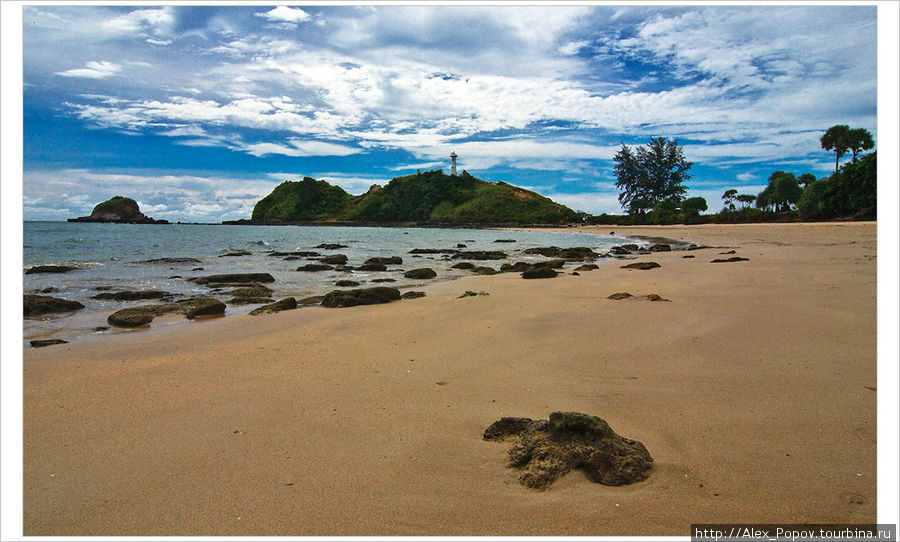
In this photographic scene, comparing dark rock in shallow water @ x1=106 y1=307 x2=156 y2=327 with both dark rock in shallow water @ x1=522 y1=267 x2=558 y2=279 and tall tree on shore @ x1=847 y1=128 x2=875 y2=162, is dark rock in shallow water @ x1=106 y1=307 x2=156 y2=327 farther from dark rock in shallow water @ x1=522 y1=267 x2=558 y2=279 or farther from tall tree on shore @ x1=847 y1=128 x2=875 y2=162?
tall tree on shore @ x1=847 y1=128 x2=875 y2=162

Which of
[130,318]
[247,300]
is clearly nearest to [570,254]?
[247,300]

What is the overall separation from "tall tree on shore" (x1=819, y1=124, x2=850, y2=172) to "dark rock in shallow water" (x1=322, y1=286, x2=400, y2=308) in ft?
204

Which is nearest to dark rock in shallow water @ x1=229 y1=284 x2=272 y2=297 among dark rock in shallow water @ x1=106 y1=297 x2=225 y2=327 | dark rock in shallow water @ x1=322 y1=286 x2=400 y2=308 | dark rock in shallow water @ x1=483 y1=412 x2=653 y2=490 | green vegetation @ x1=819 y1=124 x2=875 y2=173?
dark rock in shallow water @ x1=106 y1=297 x2=225 y2=327

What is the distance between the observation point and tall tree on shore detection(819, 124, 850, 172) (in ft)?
172

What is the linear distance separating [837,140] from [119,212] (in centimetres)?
13826

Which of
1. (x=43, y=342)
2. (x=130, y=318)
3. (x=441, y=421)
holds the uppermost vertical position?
(x=130, y=318)

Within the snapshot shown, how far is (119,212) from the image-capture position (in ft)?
400

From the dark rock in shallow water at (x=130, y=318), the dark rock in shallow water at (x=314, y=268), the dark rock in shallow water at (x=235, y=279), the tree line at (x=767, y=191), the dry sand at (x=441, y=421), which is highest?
the tree line at (x=767, y=191)

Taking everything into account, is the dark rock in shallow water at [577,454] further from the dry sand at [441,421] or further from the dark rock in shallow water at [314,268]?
the dark rock in shallow water at [314,268]

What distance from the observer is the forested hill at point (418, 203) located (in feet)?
355

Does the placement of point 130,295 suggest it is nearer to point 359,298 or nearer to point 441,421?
point 359,298

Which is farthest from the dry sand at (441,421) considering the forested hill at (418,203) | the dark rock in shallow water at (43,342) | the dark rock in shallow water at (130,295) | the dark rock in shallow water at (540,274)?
the forested hill at (418,203)

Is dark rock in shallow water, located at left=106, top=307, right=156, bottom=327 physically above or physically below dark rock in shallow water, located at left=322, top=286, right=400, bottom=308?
below

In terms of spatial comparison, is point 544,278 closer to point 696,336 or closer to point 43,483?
point 696,336
